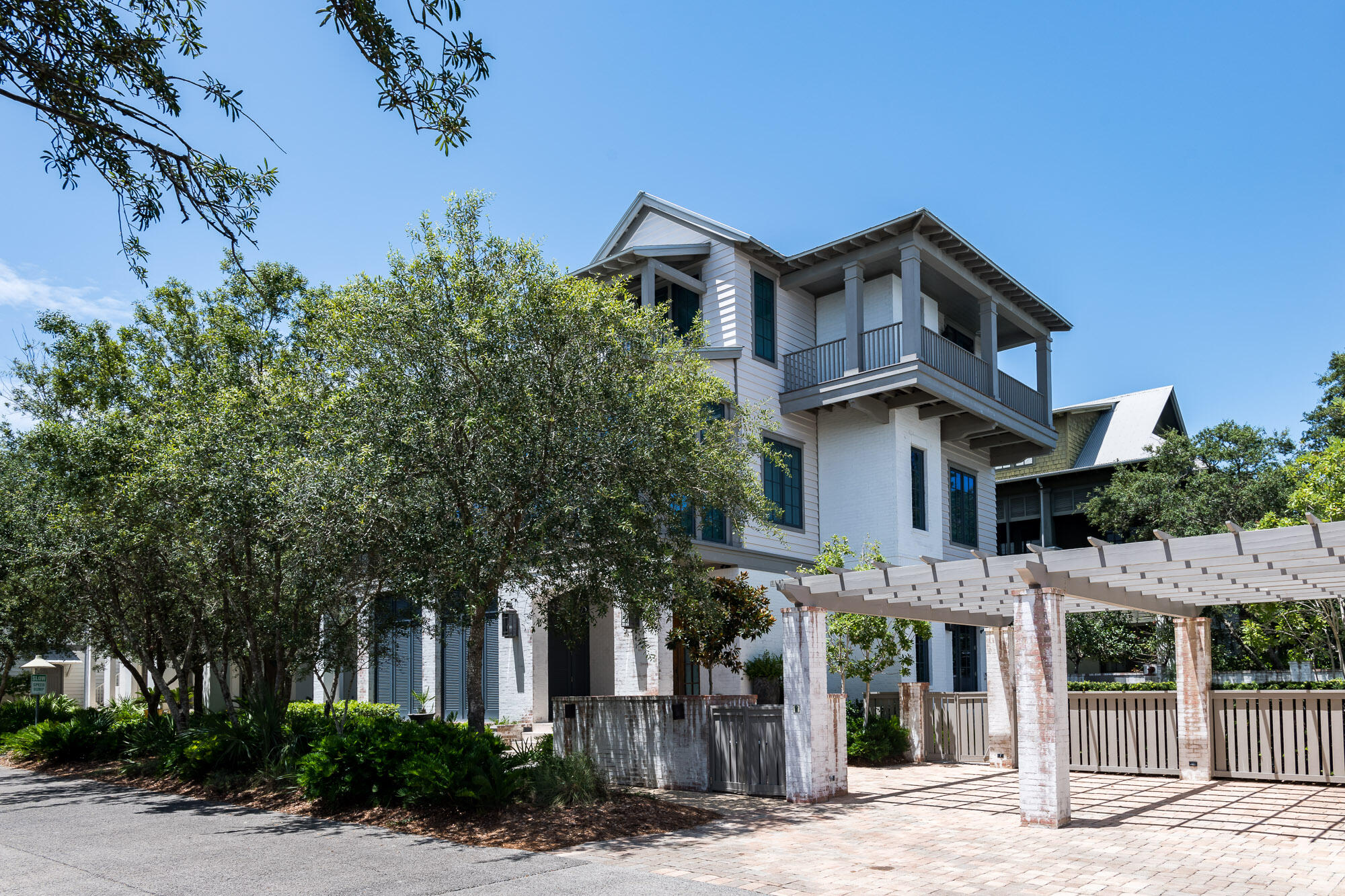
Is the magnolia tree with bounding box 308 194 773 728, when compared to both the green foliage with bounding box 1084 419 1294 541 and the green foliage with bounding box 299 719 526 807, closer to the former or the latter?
the green foliage with bounding box 299 719 526 807

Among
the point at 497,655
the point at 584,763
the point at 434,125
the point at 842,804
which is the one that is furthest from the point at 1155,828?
the point at 497,655

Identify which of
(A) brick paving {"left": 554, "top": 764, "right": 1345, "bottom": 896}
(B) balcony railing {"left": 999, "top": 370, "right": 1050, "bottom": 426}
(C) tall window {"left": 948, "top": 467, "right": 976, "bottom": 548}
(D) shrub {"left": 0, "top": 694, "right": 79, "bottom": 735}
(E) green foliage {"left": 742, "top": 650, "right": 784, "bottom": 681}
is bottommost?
(D) shrub {"left": 0, "top": 694, "right": 79, "bottom": 735}

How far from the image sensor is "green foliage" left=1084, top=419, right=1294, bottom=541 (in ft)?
82.9

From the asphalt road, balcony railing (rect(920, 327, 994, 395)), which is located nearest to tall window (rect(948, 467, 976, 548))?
balcony railing (rect(920, 327, 994, 395))

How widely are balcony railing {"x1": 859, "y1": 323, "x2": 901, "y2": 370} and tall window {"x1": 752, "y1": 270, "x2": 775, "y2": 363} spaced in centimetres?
204

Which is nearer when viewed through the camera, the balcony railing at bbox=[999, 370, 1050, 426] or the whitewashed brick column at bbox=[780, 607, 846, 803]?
the whitewashed brick column at bbox=[780, 607, 846, 803]

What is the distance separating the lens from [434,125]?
6.56m

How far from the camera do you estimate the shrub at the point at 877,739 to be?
17.2 m

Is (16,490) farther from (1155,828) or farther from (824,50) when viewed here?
(1155,828)

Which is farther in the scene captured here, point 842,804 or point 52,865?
point 842,804

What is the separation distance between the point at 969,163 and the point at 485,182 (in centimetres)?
664

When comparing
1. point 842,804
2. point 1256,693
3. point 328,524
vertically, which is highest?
point 328,524

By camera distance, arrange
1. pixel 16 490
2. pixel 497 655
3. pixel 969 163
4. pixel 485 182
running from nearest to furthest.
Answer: pixel 485 182 < pixel 969 163 < pixel 16 490 < pixel 497 655

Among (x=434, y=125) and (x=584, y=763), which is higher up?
(x=434, y=125)
